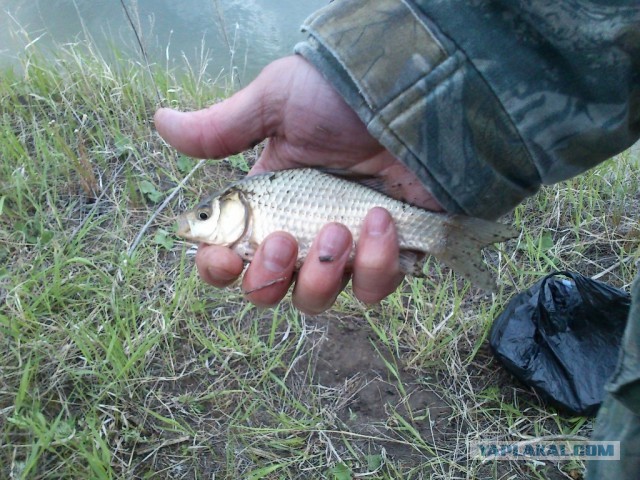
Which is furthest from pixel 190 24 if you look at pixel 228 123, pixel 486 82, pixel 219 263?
pixel 486 82

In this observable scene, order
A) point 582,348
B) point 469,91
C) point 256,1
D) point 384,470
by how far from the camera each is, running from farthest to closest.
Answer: point 256,1 < point 582,348 < point 384,470 < point 469,91

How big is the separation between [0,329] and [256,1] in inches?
186

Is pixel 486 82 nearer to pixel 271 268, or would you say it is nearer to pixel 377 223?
pixel 377 223

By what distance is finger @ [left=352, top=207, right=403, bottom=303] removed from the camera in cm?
168

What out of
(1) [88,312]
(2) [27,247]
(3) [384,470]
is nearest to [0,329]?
(1) [88,312]

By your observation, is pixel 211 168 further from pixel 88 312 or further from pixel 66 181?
pixel 88 312

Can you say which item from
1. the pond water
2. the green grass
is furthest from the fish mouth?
the pond water

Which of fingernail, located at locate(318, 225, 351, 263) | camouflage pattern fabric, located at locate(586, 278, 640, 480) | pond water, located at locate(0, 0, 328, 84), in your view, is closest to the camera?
camouflage pattern fabric, located at locate(586, 278, 640, 480)

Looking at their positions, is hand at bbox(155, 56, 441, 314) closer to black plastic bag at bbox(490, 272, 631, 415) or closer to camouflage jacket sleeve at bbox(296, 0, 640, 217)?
camouflage jacket sleeve at bbox(296, 0, 640, 217)

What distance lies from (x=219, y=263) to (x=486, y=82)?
90 centimetres

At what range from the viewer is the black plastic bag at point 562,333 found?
→ 234 centimetres

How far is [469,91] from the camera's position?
1.50 metres

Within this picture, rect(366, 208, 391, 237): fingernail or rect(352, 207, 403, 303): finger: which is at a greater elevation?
rect(366, 208, 391, 237): fingernail

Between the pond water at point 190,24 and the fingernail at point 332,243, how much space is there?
3.91 metres
